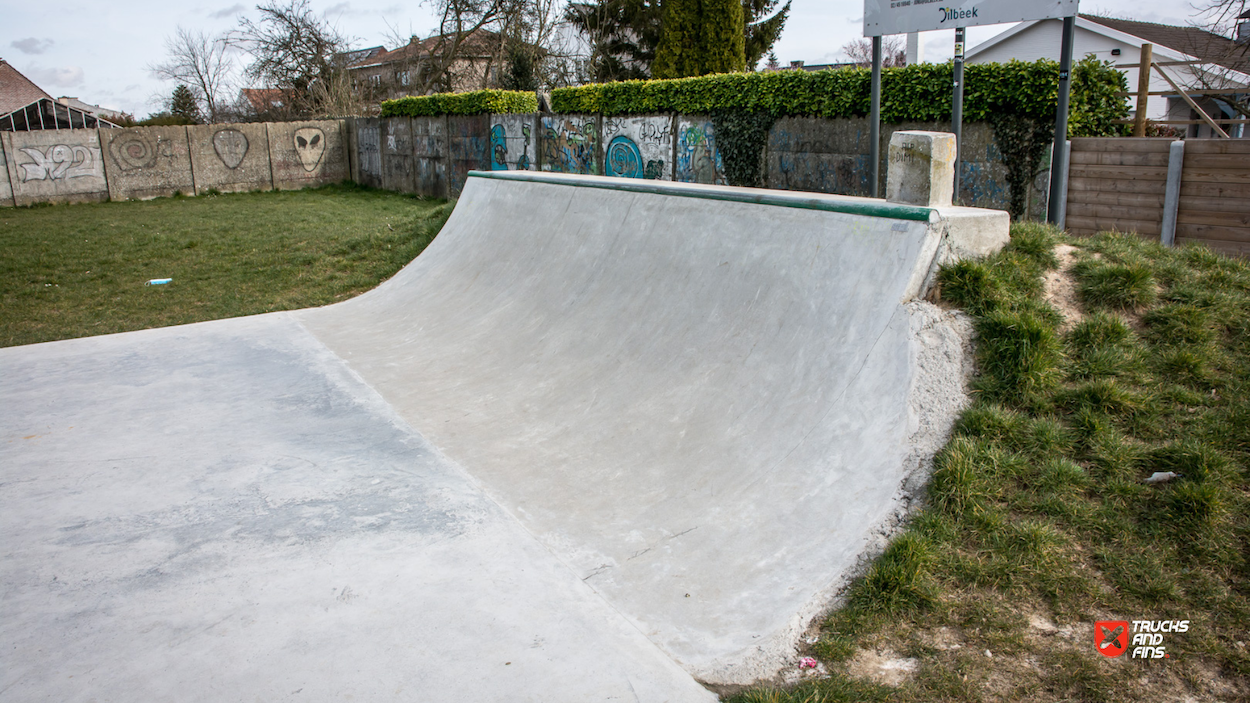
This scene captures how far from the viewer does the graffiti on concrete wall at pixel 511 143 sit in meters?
16.3

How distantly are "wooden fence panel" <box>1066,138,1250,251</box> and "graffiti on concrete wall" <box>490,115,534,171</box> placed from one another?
1081 centimetres

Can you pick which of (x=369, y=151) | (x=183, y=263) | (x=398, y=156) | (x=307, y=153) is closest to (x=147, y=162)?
(x=307, y=153)

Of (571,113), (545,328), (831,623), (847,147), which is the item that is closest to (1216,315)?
(831,623)

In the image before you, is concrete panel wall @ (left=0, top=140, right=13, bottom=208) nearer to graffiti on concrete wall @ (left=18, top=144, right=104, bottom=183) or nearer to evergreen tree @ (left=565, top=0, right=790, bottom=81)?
graffiti on concrete wall @ (left=18, top=144, right=104, bottom=183)

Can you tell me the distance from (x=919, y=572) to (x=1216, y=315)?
2.33m

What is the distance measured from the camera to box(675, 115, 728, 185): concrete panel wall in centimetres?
1227

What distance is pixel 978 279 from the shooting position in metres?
3.89

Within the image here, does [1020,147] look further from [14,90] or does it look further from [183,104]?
[14,90]

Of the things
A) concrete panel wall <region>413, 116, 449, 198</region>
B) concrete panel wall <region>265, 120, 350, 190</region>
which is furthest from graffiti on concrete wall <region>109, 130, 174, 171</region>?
concrete panel wall <region>413, 116, 449, 198</region>

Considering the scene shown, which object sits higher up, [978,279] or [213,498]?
[978,279]

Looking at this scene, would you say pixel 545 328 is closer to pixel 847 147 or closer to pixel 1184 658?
pixel 1184 658

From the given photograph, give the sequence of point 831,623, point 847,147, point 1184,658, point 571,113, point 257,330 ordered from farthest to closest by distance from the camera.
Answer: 1. point 571,113
2. point 847,147
3. point 257,330
4. point 831,623
5. point 1184,658

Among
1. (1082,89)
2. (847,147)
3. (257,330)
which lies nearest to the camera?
(257,330)

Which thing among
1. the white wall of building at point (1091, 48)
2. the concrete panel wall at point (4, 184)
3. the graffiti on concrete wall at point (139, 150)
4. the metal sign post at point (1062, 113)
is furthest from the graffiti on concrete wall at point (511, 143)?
the white wall of building at point (1091, 48)
